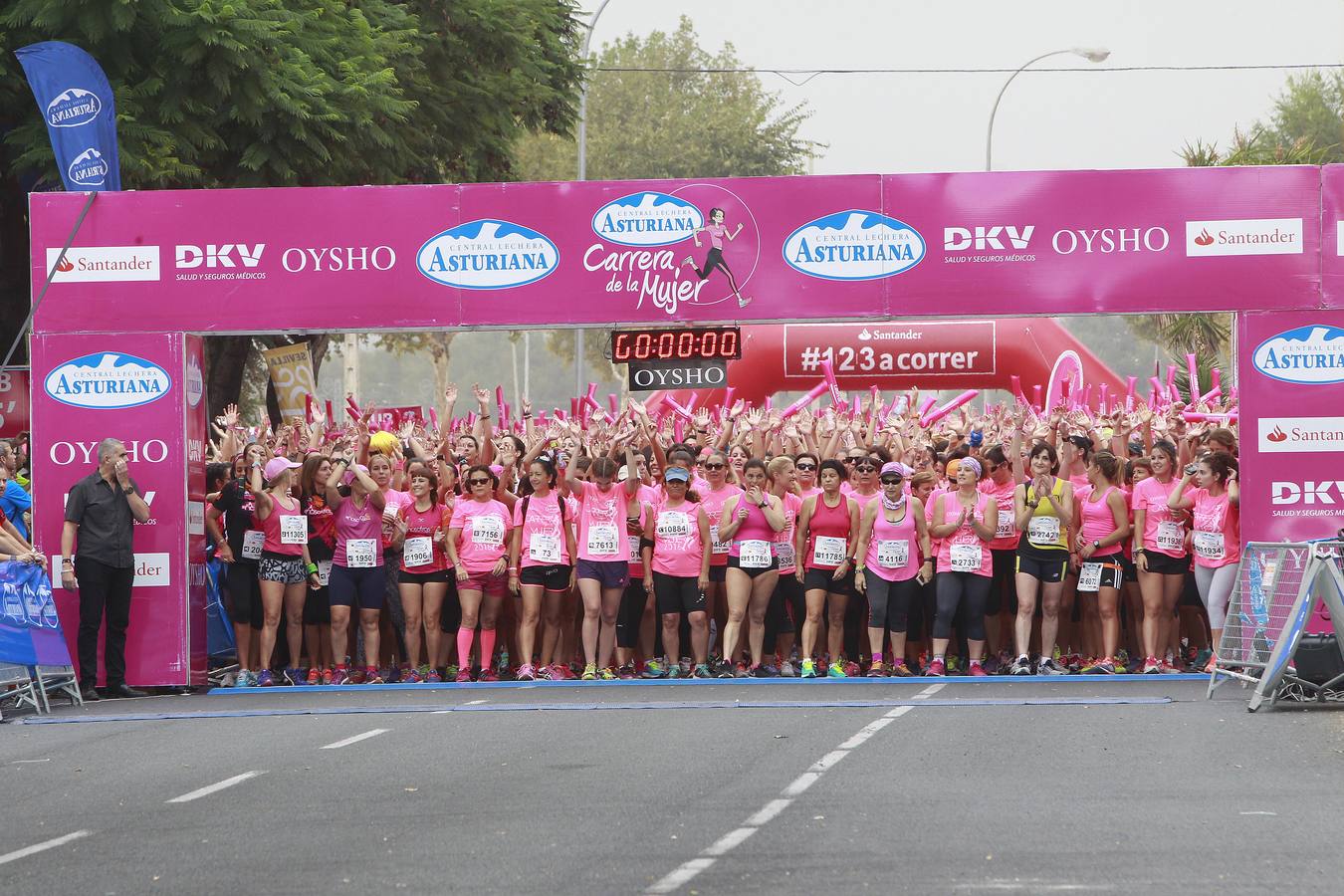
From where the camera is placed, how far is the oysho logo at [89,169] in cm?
1641

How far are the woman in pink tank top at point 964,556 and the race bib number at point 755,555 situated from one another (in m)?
1.33

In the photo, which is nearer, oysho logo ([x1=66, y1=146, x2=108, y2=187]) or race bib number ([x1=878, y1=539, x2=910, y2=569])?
A: race bib number ([x1=878, y1=539, x2=910, y2=569])

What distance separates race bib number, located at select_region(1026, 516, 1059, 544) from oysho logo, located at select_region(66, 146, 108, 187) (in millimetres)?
7981

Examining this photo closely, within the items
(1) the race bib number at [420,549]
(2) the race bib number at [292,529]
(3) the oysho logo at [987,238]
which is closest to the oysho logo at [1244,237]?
(3) the oysho logo at [987,238]

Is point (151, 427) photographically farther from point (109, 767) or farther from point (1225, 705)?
point (1225, 705)

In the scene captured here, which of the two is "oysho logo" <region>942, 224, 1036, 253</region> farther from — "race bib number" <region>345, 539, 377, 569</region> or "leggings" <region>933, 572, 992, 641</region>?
"race bib number" <region>345, 539, 377, 569</region>

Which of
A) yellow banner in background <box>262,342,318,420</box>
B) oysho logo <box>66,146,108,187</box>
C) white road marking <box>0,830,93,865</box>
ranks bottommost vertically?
white road marking <box>0,830,93,865</box>

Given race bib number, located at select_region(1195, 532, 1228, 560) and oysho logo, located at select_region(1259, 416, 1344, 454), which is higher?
oysho logo, located at select_region(1259, 416, 1344, 454)

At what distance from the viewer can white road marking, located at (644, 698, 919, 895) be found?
720 cm

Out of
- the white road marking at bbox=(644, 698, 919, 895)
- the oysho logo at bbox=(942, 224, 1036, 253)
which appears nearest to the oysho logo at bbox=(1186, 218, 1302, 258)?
the oysho logo at bbox=(942, 224, 1036, 253)

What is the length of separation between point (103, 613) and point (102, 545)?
703mm

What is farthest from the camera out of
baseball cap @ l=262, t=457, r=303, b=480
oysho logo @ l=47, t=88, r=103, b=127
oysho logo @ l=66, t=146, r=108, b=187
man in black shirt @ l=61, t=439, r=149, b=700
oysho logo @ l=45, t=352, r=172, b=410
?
oysho logo @ l=47, t=88, r=103, b=127

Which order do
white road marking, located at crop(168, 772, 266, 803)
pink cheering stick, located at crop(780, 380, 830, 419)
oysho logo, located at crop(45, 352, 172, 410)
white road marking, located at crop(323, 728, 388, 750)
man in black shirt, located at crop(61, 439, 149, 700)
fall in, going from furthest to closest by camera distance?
pink cheering stick, located at crop(780, 380, 830, 419)
oysho logo, located at crop(45, 352, 172, 410)
man in black shirt, located at crop(61, 439, 149, 700)
white road marking, located at crop(323, 728, 388, 750)
white road marking, located at crop(168, 772, 266, 803)

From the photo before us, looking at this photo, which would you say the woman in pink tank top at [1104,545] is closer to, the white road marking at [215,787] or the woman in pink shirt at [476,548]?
the woman in pink shirt at [476,548]
